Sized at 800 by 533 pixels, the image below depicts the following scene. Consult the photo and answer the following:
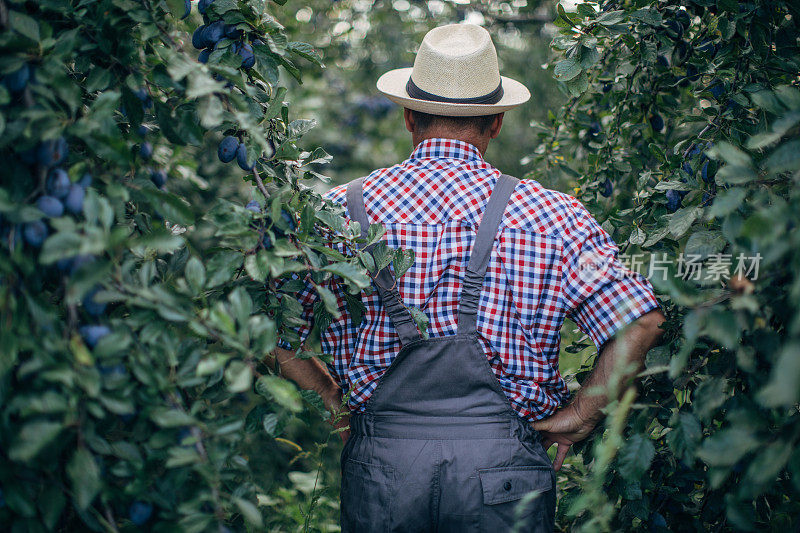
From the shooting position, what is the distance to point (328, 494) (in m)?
2.60

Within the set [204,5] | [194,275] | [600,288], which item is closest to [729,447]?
[600,288]

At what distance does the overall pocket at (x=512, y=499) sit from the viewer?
1462mm

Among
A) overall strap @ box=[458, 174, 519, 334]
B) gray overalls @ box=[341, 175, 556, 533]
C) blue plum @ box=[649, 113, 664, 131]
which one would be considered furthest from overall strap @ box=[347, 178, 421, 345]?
blue plum @ box=[649, 113, 664, 131]

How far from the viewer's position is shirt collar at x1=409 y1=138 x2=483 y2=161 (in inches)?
66.0

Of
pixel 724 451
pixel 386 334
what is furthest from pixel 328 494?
pixel 724 451

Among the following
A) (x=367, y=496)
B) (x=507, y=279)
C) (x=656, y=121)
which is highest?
(x=656, y=121)

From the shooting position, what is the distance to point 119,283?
1.03 metres

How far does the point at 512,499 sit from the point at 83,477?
0.99 metres

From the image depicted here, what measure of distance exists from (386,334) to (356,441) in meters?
0.31

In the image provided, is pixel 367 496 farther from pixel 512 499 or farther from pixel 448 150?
pixel 448 150

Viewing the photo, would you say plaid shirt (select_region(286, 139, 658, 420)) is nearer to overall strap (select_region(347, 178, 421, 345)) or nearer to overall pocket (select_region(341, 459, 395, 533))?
overall strap (select_region(347, 178, 421, 345))

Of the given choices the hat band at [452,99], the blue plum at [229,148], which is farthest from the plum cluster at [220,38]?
the hat band at [452,99]

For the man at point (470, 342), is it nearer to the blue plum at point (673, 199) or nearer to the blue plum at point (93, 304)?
the blue plum at point (673, 199)

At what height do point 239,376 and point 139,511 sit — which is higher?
point 239,376
